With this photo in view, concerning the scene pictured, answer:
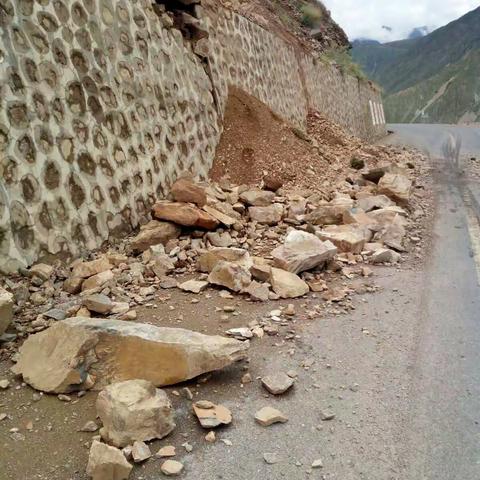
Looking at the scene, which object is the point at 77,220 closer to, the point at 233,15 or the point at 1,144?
the point at 1,144

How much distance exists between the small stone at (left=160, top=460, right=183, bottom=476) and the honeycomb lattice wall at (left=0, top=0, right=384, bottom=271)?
2.81m

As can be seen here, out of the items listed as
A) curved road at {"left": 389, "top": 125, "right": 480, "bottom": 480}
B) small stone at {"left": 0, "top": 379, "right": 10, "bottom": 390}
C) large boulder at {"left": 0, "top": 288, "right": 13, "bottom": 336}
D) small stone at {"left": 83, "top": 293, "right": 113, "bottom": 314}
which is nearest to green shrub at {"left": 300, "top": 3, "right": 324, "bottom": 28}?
curved road at {"left": 389, "top": 125, "right": 480, "bottom": 480}

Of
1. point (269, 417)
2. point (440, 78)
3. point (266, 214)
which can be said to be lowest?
point (269, 417)

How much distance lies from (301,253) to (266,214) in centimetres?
181

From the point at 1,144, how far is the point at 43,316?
1.78m

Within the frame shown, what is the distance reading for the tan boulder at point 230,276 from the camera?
4.80 metres

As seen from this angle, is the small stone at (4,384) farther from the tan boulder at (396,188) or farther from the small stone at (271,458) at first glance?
the tan boulder at (396,188)

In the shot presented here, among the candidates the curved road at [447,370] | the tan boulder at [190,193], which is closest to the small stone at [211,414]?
the curved road at [447,370]

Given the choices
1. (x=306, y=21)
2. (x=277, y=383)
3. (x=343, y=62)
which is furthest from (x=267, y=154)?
(x=306, y=21)

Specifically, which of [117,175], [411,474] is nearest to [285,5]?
[117,175]

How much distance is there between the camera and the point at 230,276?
4.83m

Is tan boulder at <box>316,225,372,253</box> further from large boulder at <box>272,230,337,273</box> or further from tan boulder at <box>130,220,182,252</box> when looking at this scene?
tan boulder at <box>130,220,182,252</box>

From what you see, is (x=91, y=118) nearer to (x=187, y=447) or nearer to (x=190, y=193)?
(x=190, y=193)

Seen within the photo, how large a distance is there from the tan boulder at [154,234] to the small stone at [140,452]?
3235 mm
